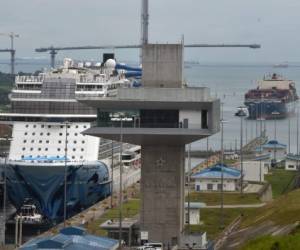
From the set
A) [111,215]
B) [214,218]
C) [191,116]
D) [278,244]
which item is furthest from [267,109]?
[278,244]

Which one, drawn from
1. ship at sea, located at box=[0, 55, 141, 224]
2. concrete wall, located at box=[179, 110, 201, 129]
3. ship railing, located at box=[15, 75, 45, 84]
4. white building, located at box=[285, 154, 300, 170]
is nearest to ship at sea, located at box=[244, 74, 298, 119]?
white building, located at box=[285, 154, 300, 170]

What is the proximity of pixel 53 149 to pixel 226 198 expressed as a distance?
10.4 meters

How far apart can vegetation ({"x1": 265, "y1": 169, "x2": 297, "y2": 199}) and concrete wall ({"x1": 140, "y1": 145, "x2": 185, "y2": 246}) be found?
2301 centimetres

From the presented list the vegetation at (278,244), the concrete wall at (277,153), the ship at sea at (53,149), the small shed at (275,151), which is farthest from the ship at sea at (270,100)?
the vegetation at (278,244)

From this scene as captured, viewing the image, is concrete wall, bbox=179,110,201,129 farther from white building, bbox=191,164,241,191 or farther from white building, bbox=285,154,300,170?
white building, bbox=285,154,300,170

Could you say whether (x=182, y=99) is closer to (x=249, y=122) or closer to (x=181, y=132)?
(x=181, y=132)

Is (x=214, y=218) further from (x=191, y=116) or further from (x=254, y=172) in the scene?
(x=254, y=172)

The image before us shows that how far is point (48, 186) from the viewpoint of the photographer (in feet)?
196

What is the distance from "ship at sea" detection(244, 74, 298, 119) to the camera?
6969 inches

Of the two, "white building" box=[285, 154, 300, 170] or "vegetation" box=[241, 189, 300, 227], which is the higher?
"vegetation" box=[241, 189, 300, 227]

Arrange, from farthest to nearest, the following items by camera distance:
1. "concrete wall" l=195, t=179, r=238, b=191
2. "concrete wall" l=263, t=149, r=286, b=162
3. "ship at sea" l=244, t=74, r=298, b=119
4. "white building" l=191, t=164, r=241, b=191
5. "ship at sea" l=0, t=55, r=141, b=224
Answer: "ship at sea" l=244, t=74, r=298, b=119 < "concrete wall" l=263, t=149, r=286, b=162 < "concrete wall" l=195, t=179, r=238, b=191 < "white building" l=191, t=164, r=241, b=191 < "ship at sea" l=0, t=55, r=141, b=224

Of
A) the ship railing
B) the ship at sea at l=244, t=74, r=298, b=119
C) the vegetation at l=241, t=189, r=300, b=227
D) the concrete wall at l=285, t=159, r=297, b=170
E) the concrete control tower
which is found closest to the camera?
the concrete control tower

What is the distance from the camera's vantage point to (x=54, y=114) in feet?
206

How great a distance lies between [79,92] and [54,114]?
270cm
